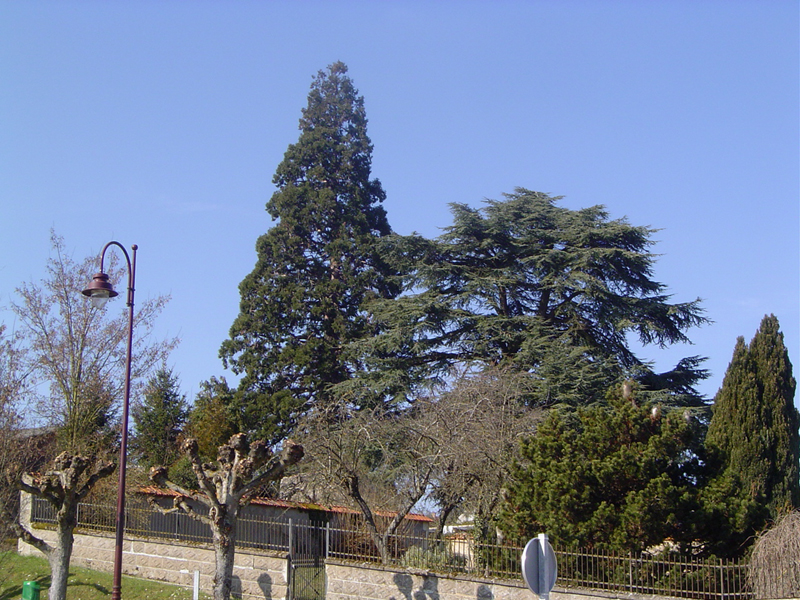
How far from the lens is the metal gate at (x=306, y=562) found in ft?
62.8

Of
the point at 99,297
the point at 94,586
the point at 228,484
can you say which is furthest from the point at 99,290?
the point at 94,586

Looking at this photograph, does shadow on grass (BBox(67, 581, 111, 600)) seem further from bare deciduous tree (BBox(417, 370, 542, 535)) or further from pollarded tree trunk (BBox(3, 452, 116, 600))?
bare deciduous tree (BBox(417, 370, 542, 535))

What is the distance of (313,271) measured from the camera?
37.8m

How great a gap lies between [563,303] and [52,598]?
19625 millimetres

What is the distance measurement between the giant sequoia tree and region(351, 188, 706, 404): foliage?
3983 millimetres

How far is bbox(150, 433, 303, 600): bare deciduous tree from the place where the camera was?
16.7 m

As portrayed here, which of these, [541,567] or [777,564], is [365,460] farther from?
[541,567]

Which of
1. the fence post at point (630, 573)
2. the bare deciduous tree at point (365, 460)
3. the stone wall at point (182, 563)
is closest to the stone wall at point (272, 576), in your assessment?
the stone wall at point (182, 563)

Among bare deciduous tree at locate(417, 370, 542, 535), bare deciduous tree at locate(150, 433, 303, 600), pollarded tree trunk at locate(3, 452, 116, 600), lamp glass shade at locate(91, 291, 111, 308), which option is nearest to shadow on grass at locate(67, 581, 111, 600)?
pollarded tree trunk at locate(3, 452, 116, 600)

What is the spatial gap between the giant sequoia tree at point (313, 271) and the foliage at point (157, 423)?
2860mm

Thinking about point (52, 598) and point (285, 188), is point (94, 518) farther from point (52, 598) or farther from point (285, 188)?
point (285, 188)

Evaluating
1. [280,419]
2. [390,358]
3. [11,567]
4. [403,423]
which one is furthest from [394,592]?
[280,419]

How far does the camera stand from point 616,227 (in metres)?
30.2

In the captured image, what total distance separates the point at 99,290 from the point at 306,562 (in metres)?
8.85
